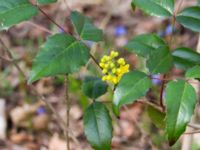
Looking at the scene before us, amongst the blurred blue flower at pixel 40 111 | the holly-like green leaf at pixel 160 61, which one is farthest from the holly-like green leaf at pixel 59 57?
the blurred blue flower at pixel 40 111

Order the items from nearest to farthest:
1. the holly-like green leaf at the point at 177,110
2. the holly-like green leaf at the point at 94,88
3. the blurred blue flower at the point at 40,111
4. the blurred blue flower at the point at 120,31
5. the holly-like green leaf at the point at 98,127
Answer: the holly-like green leaf at the point at 177,110 < the holly-like green leaf at the point at 98,127 < the holly-like green leaf at the point at 94,88 < the blurred blue flower at the point at 40,111 < the blurred blue flower at the point at 120,31

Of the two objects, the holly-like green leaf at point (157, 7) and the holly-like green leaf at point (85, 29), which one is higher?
the holly-like green leaf at point (157, 7)

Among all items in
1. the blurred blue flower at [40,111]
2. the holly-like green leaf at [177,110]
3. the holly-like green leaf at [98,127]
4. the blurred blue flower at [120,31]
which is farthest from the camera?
the blurred blue flower at [120,31]

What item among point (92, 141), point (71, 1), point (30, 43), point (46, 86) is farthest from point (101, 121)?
point (71, 1)

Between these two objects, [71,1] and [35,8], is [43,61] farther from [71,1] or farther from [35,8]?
[71,1]

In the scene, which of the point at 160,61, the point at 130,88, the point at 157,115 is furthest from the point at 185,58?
the point at 157,115

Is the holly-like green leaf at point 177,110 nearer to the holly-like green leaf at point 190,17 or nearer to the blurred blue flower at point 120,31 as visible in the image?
the holly-like green leaf at point 190,17

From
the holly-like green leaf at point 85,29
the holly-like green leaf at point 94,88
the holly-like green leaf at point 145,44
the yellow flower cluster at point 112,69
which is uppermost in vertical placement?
the holly-like green leaf at point 85,29
